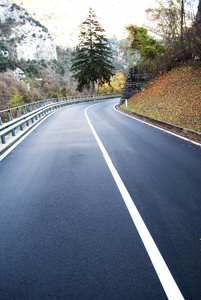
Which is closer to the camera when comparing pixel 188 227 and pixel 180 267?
pixel 180 267

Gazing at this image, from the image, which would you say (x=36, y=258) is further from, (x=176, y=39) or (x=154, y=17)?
(x=154, y=17)

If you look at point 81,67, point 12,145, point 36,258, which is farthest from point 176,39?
point 81,67

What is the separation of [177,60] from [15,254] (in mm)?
24170

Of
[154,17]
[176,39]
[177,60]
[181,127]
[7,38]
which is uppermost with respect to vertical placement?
[7,38]

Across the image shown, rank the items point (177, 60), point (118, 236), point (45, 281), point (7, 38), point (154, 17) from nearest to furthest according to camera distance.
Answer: point (45, 281), point (118, 236), point (177, 60), point (154, 17), point (7, 38)

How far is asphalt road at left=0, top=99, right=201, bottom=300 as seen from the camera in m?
2.23

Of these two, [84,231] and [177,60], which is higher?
[177,60]

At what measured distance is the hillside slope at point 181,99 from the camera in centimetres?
1109

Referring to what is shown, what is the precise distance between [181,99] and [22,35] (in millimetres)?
149729

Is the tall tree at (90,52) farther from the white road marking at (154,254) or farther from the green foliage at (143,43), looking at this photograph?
the white road marking at (154,254)

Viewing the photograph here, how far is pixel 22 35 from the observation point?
135000mm

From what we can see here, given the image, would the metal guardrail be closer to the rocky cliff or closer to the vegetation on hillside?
the vegetation on hillside

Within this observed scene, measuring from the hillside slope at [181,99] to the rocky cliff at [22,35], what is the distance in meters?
128

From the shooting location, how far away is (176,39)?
22.5 m
